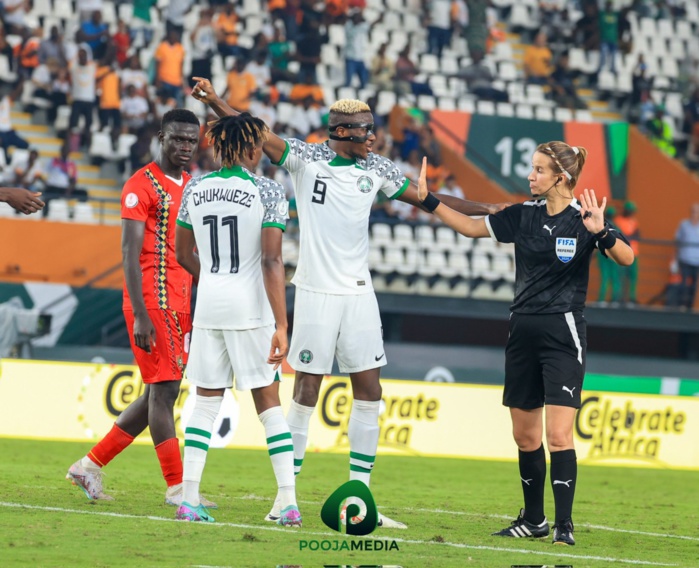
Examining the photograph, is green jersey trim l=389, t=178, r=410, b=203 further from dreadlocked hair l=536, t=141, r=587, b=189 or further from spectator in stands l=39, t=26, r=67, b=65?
spectator in stands l=39, t=26, r=67, b=65

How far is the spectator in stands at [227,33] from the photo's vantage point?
23984 mm

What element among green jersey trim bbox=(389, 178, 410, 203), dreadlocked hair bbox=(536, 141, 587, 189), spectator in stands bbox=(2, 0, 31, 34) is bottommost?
green jersey trim bbox=(389, 178, 410, 203)

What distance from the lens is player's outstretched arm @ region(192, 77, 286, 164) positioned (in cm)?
797

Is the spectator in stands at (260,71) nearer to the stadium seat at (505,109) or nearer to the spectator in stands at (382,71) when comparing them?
the spectator in stands at (382,71)

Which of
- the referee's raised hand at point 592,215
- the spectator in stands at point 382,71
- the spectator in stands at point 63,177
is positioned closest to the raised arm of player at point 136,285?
the referee's raised hand at point 592,215

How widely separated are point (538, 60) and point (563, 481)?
72.6 feet

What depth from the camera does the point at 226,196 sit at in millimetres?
7410

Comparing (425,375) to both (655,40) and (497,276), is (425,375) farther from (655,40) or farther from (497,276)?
(655,40)

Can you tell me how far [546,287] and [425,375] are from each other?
37.3 ft

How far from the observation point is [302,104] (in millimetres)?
23375

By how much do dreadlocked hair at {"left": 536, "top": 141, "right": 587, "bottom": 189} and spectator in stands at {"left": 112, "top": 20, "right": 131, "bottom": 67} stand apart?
15991mm

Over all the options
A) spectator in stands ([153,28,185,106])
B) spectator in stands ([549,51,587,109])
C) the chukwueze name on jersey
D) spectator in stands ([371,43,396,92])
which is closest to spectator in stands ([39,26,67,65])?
spectator in stands ([153,28,185,106])

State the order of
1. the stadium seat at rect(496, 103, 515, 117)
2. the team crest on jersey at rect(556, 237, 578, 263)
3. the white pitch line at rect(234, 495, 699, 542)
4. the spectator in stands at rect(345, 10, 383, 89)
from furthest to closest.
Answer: the stadium seat at rect(496, 103, 515, 117), the spectator in stands at rect(345, 10, 383, 89), the white pitch line at rect(234, 495, 699, 542), the team crest on jersey at rect(556, 237, 578, 263)

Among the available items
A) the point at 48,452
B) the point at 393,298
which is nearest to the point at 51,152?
the point at 393,298
